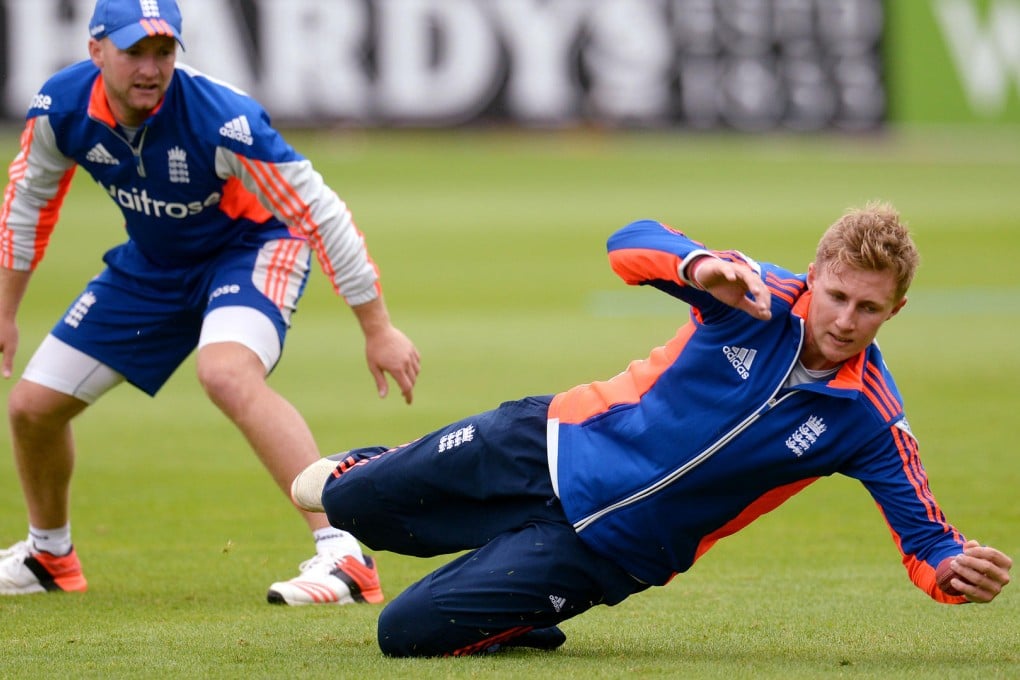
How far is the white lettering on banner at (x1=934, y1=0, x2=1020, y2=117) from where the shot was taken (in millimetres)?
32781

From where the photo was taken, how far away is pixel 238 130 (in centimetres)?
591

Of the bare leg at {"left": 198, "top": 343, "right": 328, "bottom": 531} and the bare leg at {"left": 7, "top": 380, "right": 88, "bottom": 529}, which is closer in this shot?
the bare leg at {"left": 198, "top": 343, "right": 328, "bottom": 531}

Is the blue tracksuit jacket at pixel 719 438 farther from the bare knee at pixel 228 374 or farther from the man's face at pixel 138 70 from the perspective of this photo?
the man's face at pixel 138 70

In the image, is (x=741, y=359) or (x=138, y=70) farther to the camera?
(x=138, y=70)

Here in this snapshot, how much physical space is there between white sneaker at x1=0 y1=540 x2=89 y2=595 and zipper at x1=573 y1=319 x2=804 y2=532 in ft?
7.83

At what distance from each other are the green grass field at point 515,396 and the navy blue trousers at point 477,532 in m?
0.14

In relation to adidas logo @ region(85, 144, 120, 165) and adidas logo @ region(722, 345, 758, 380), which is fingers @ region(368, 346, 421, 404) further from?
adidas logo @ region(722, 345, 758, 380)

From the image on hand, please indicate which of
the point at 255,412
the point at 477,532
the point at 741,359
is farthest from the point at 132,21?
the point at 741,359

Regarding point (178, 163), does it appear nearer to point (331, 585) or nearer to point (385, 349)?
point (385, 349)

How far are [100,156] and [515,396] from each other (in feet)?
16.8

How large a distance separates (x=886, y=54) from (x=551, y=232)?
13447 mm

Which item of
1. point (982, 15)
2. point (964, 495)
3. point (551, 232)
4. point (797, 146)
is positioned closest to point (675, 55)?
point (797, 146)

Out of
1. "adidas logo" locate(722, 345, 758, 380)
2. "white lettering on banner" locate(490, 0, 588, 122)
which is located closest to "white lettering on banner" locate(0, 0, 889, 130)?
"white lettering on banner" locate(490, 0, 588, 122)

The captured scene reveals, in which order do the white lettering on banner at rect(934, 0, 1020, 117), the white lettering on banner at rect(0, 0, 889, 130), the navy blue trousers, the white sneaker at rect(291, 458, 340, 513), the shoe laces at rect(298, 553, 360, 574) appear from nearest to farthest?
1. the navy blue trousers
2. the white sneaker at rect(291, 458, 340, 513)
3. the shoe laces at rect(298, 553, 360, 574)
4. the white lettering on banner at rect(0, 0, 889, 130)
5. the white lettering on banner at rect(934, 0, 1020, 117)
